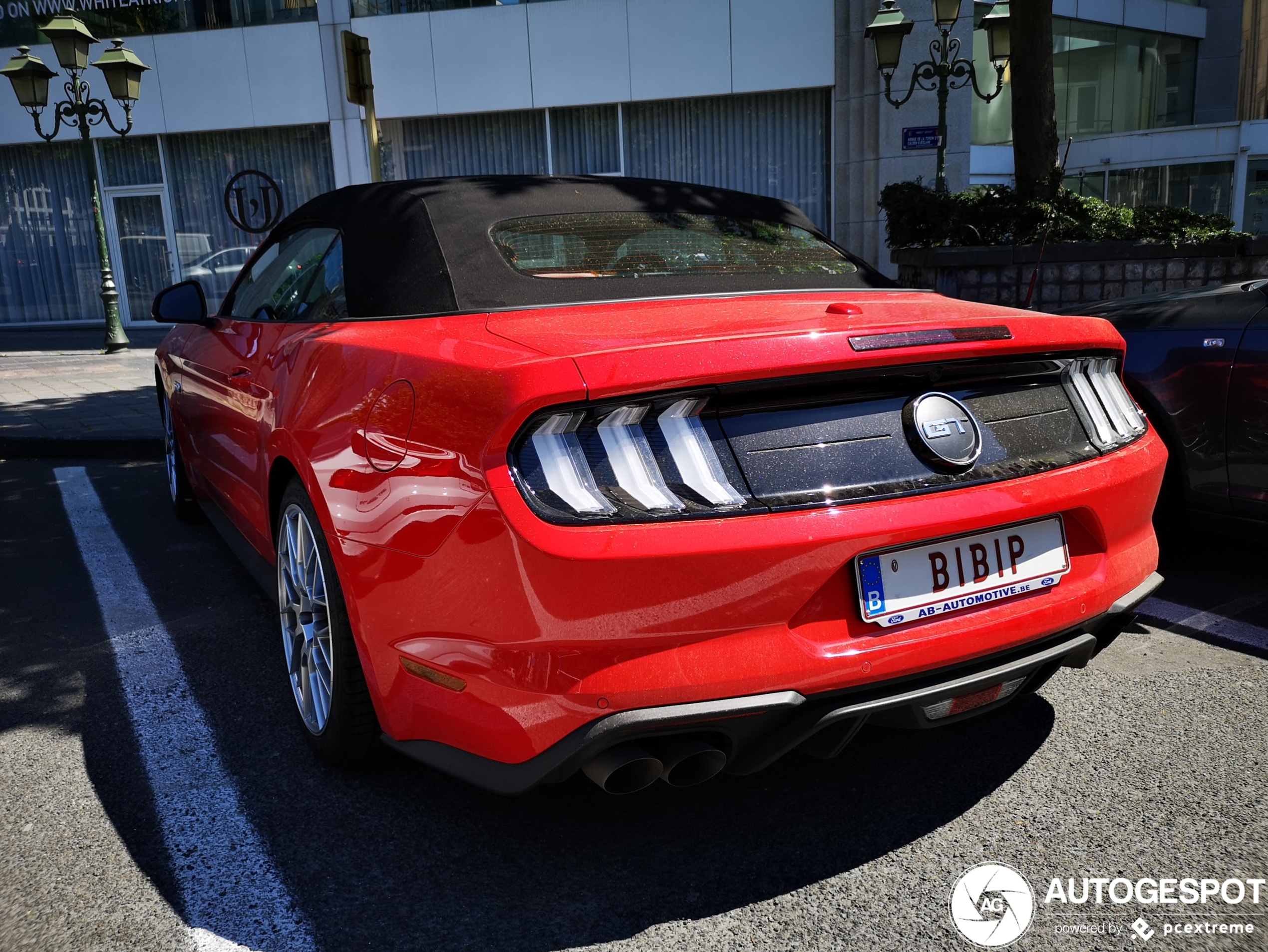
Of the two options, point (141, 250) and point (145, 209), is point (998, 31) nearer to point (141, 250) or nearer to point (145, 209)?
point (145, 209)

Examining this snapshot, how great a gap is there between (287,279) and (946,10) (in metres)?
10.3

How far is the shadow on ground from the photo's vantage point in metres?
2.17

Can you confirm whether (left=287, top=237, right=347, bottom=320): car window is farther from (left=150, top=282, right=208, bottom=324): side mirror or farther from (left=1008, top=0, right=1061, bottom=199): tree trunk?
(left=1008, top=0, right=1061, bottom=199): tree trunk

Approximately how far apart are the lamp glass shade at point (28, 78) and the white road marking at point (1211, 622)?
14.4 meters

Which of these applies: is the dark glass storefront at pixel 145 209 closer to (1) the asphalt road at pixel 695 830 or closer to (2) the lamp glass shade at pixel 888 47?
(2) the lamp glass shade at pixel 888 47

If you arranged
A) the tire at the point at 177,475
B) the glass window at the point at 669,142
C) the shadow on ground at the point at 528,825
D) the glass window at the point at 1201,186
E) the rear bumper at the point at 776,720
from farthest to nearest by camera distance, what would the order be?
the glass window at the point at 1201,186, the glass window at the point at 669,142, the tire at the point at 177,475, the shadow on ground at the point at 528,825, the rear bumper at the point at 776,720

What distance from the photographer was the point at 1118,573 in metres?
2.43

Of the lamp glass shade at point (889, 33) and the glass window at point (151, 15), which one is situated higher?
the glass window at point (151, 15)

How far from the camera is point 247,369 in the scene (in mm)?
3512

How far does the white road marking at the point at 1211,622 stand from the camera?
356 cm

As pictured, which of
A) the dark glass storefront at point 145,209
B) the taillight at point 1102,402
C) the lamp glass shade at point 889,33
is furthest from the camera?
the dark glass storefront at point 145,209

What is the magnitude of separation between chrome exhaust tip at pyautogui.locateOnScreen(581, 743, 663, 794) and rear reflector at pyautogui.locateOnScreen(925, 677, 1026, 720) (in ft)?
2.00

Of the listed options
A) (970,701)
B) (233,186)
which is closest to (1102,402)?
(970,701)

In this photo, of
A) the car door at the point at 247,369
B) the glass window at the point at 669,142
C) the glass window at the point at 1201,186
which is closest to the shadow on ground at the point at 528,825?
the car door at the point at 247,369
